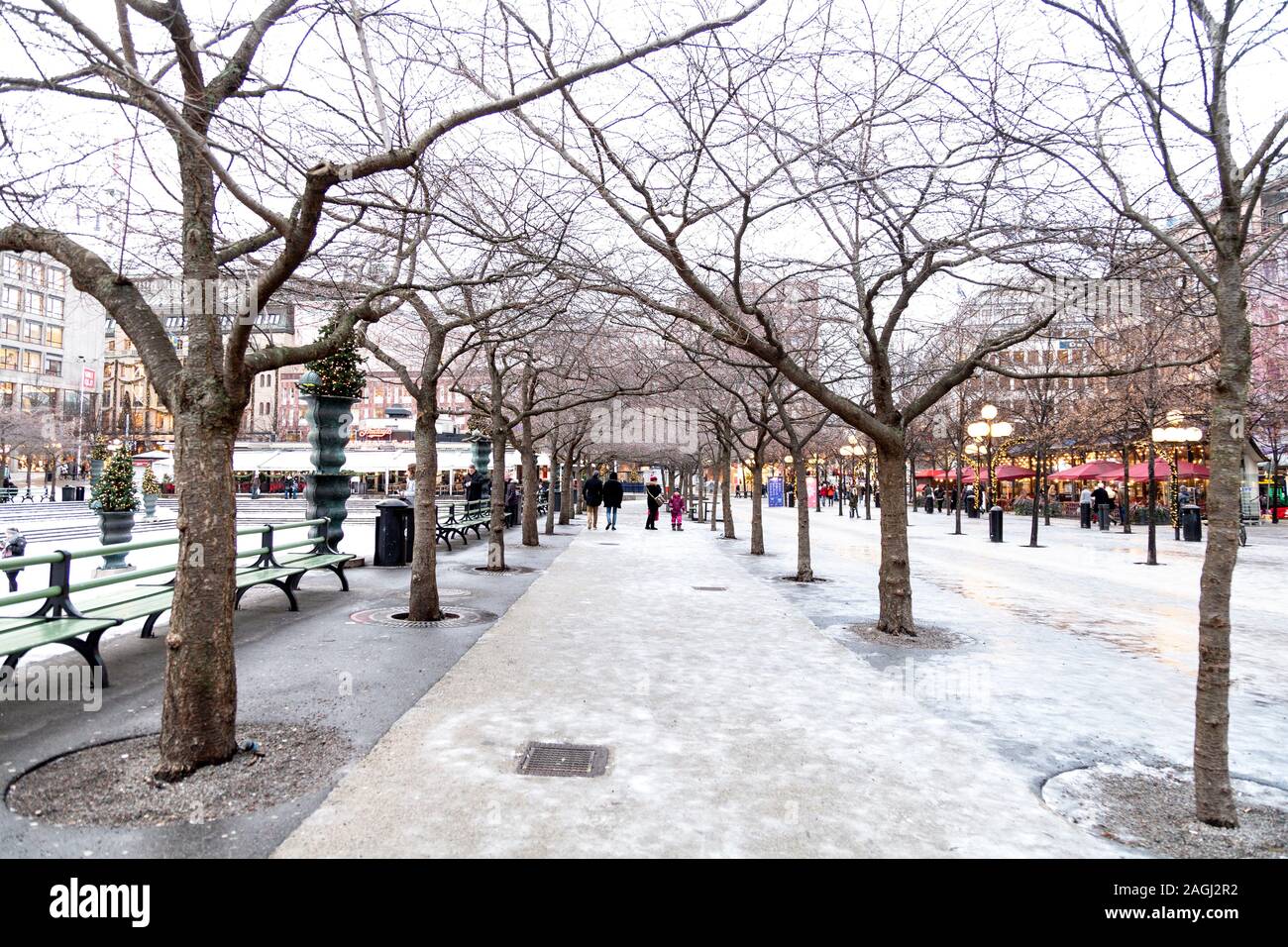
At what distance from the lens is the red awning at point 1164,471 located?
32.8m

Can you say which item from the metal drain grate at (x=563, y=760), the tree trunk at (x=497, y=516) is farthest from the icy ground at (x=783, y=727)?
the tree trunk at (x=497, y=516)

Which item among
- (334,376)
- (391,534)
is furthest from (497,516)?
(334,376)

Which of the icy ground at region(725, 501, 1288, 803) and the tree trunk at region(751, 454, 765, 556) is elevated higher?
the tree trunk at region(751, 454, 765, 556)

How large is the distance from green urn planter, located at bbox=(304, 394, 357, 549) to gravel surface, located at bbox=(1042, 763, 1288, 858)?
13.7 m

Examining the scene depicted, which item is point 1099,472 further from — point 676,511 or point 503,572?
point 503,572

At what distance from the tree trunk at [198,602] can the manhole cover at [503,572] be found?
32.6 feet

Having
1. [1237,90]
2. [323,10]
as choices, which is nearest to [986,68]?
[1237,90]

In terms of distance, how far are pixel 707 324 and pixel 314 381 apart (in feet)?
33.9

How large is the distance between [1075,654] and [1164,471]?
38.2m

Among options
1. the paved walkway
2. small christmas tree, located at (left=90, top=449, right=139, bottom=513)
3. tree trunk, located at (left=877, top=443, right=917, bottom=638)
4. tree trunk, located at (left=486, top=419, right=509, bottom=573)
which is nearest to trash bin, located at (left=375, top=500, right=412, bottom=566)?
tree trunk, located at (left=486, top=419, right=509, bottom=573)

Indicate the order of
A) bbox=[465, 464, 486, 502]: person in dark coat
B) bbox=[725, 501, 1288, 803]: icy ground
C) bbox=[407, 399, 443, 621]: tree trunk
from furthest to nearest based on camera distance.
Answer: bbox=[465, 464, 486, 502]: person in dark coat < bbox=[407, 399, 443, 621]: tree trunk < bbox=[725, 501, 1288, 803]: icy ground

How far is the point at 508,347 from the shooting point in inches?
552

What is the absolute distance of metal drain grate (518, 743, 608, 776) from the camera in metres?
4.49

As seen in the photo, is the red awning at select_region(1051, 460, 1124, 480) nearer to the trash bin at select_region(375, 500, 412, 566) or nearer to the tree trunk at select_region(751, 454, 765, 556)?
the tree trunk at select_region(751, 454, 765, 556)
